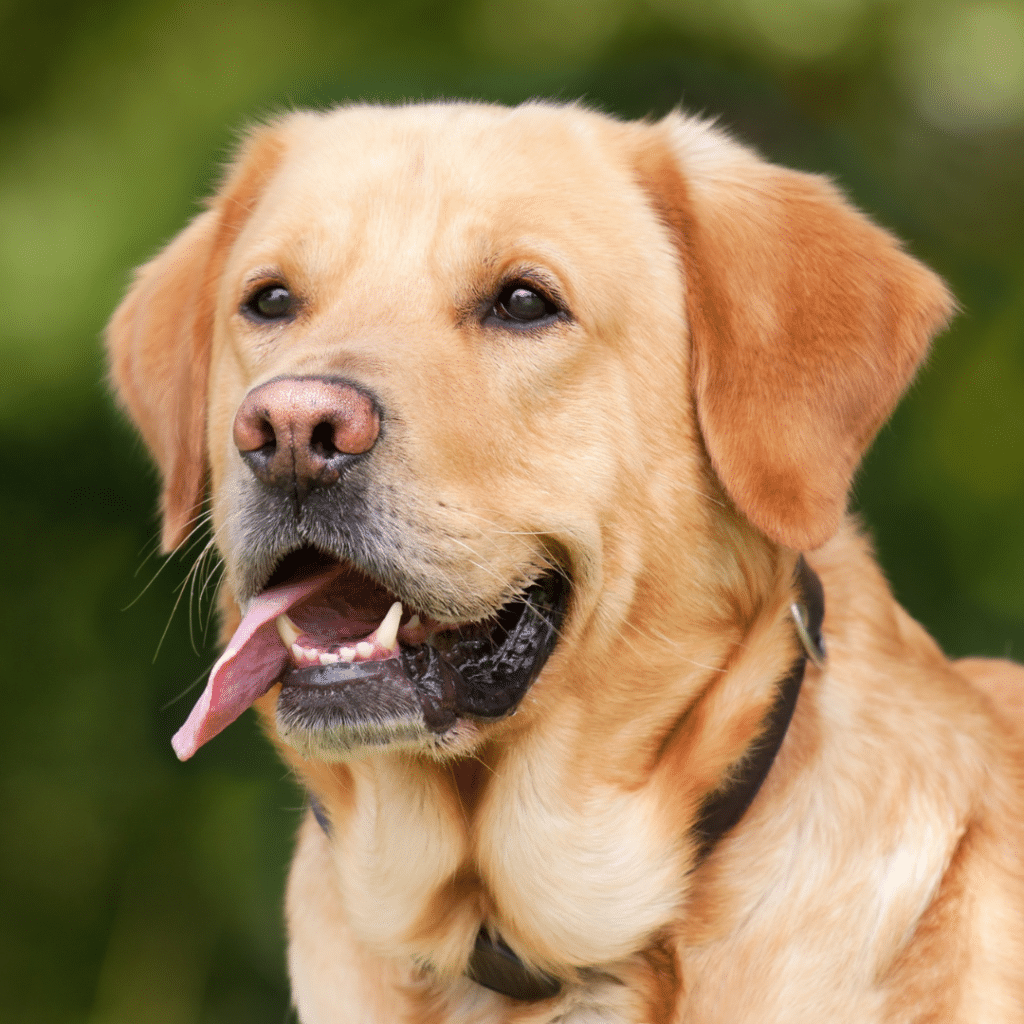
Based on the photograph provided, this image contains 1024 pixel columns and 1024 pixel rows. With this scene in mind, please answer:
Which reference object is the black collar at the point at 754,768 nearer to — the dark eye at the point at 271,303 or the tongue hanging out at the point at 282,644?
the tongue hanging out at the point at 282,644

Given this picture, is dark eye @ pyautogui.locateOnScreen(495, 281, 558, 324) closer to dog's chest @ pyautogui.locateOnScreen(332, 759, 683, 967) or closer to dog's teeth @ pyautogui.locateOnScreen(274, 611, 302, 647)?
dog's teeth @ pyautogui.locateOnScreen(274, 611, 302, 647)

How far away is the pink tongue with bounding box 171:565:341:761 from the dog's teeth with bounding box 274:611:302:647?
0.01 metres

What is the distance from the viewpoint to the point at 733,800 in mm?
2365

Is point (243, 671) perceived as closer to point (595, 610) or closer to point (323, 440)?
point (323, 440)

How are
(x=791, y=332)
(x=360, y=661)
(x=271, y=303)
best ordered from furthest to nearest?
1. (x=271, y=303)
2. (x=791, y=332)
3. (x=360, y=661)

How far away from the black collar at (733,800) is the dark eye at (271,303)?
4.05 feet

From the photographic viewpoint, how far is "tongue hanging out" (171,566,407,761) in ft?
7.14

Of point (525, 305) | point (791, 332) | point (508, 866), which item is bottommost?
point (508, 866)

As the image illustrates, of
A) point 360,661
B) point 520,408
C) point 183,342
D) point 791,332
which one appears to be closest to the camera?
point 360,661

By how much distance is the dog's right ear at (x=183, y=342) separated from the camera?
295 cm

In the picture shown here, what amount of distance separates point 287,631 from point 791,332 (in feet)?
3.81

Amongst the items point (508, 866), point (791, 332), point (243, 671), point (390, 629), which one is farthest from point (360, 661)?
point (791, 332)

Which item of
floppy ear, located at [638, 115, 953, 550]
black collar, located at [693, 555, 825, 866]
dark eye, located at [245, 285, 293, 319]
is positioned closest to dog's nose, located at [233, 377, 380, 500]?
dark eye, located at [245, 285, 293, 319]

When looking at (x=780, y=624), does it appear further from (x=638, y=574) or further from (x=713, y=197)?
(x=713, y=197)
